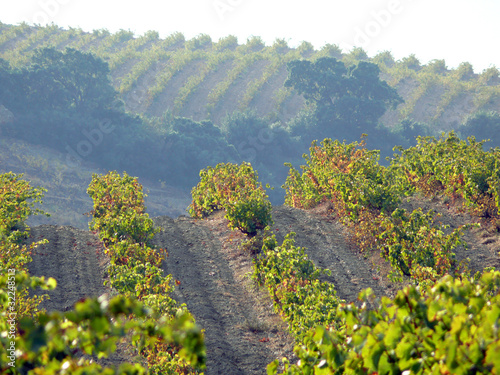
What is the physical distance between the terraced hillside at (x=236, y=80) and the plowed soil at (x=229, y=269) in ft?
98.6

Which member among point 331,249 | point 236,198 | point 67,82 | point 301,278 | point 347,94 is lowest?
point 301,278

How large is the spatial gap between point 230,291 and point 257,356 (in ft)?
→ 8.20

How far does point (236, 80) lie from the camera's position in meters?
50.0

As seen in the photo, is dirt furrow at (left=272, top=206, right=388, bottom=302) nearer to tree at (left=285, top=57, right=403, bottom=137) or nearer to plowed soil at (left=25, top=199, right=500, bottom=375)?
plowed soil at (left=25, top=199, right=500, bottom=375)

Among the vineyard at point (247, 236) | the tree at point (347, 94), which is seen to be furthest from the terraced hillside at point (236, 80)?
the tree at point (347, 94)

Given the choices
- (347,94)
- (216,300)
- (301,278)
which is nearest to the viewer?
(301,278)

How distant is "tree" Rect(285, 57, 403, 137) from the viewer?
40.0m

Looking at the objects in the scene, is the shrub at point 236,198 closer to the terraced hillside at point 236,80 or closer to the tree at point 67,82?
the tree at point 67,82

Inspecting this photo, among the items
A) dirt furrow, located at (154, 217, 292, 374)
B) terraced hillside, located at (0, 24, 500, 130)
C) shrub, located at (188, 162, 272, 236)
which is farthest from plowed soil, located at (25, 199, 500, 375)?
terraced hillside, located at (0, 24, 500, 130)

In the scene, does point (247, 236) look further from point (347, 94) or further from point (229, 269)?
point (347, 94)

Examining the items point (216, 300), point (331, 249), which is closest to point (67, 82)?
point (331, 249)

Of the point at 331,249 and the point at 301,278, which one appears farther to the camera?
the point at 331,249

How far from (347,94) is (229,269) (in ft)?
106

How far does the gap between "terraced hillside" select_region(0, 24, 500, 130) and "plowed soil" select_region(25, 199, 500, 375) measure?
3006 cm
